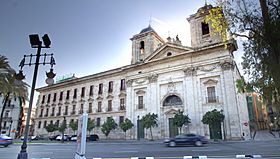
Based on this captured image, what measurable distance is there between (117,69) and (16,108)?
34094 millimetres

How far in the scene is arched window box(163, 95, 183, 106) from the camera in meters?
31.4

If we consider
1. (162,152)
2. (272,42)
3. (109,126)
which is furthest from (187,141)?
(272,42)

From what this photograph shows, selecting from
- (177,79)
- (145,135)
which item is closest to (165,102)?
(177,79)

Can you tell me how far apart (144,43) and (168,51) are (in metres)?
8.56

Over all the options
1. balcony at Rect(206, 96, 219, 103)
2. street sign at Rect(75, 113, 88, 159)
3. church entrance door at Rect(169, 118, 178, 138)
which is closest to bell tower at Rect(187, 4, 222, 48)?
balcony at Rect(206, 96, 219, 103)

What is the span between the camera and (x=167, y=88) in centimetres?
3247

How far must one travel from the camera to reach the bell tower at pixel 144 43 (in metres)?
39.9

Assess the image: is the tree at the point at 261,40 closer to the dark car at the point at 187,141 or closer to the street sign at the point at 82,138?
the street sign at the point at 82,138

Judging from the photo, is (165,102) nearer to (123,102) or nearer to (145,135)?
(145,135)

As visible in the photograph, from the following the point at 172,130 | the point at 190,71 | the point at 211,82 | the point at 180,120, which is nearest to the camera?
the point at 180,120

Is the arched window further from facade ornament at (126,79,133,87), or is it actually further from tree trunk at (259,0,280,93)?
tree trunk at (259,0,280,93)

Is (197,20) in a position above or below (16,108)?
above

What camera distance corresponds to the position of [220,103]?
1086 inches

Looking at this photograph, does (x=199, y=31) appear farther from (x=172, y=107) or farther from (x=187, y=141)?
(x=187, y=141)
